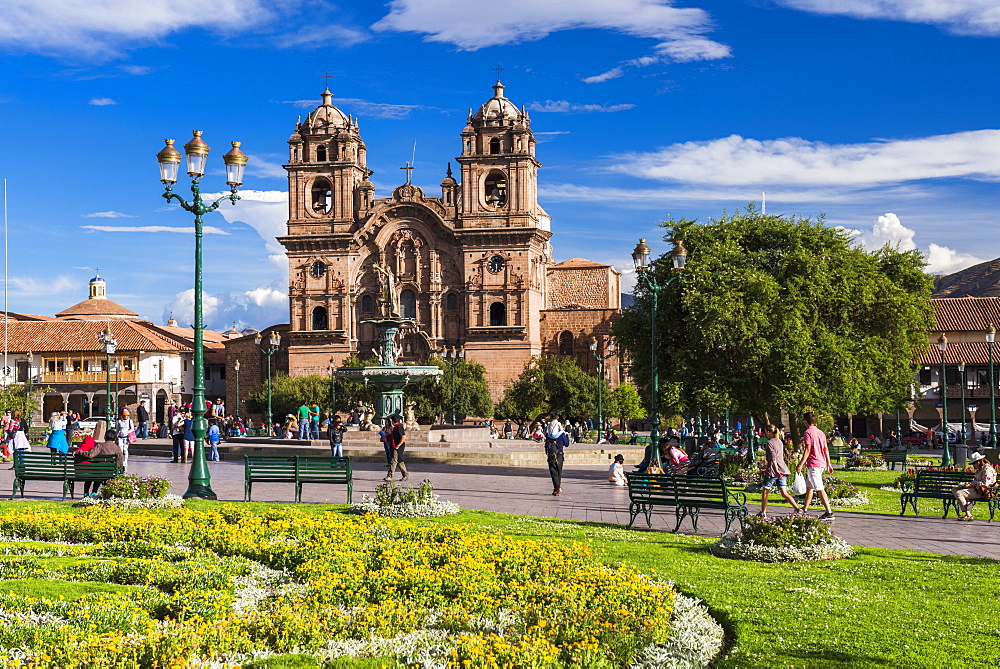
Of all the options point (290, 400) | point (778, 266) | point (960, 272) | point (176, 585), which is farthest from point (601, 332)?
point (960, 272)

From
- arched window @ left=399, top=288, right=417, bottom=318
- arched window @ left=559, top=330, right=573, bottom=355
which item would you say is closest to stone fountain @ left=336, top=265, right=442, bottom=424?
arched window @ left=399, top=288, right=417, bottom=318

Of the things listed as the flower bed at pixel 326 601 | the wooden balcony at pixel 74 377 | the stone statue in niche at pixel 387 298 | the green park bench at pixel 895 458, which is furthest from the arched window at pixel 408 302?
the flower bed at pixel 326 601

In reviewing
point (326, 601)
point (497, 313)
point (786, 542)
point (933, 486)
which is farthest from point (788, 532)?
point (497, 313)

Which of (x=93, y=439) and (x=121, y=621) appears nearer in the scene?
(x=121, y=621)

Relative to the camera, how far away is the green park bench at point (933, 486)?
591 inches

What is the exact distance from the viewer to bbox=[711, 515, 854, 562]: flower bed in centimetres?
999

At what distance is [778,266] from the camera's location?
81.1 feet

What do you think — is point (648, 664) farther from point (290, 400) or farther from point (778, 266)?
point (290, 400)

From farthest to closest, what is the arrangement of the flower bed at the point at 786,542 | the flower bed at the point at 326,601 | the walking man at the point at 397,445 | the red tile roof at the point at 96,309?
1. the red tile roof at the point at 96,309
2. the walking man at the point at 397,445
3. the flower bed at the point at 786,542
4. the flower bed at the point at 326,601

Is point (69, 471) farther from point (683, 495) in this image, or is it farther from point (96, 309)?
point (96, 309)

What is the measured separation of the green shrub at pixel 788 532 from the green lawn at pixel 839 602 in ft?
1.01

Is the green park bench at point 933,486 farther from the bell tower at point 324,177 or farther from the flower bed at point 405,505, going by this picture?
the bell tower at point 324,177

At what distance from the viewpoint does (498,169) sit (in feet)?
214

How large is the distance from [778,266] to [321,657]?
20267mm
